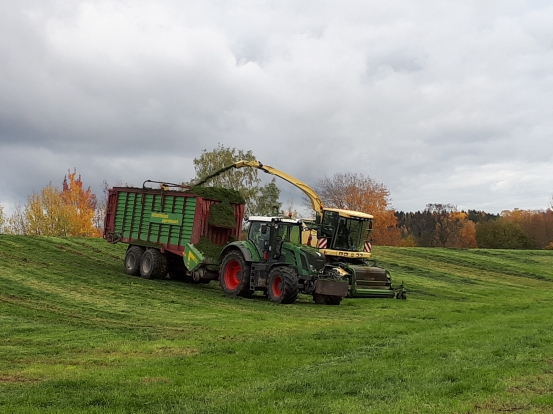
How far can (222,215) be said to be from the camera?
20766 millimetres

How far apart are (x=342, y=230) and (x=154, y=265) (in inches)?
266

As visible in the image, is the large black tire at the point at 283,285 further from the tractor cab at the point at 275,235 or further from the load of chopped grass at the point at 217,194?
the load of chopped grass at the point at 217,194

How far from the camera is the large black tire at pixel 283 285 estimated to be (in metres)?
17.2

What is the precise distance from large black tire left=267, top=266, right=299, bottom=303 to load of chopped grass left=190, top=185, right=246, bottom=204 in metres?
3.97

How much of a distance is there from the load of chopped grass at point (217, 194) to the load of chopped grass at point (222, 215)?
23 centimetres

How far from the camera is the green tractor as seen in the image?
680 inches

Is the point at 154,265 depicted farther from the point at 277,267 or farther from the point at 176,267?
the point at 277,267

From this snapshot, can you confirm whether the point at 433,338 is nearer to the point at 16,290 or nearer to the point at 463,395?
the point at 463,395

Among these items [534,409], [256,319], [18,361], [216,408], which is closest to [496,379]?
[534,409]

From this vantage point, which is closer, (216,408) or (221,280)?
(216,408)

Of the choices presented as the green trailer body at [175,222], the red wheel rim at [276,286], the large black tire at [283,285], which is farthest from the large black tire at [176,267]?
the red wheel rim at [276,286]

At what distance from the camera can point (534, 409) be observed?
560 centimetres

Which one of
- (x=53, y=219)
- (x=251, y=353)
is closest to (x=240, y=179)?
(x=53, y=219)

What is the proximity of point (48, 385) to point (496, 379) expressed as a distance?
196 inches
